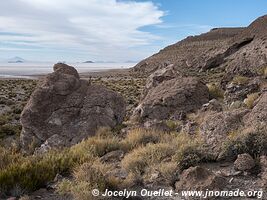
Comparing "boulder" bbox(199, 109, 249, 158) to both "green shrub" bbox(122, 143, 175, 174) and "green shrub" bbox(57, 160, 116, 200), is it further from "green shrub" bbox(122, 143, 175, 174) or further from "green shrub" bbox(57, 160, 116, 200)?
"green shrub" bbox(57, 160, 116, 200)

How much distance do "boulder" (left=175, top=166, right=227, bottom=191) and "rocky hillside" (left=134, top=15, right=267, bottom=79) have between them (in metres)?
15.9

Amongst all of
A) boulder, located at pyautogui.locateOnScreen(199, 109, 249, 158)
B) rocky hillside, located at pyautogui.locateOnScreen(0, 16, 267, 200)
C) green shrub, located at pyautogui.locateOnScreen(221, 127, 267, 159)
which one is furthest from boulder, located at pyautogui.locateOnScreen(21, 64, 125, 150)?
green shrub, located at pyautogui.locateOnScreen(221, 127, 267, 159)

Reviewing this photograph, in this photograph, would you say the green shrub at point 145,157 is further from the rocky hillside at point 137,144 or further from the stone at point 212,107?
the stone at point 212,107

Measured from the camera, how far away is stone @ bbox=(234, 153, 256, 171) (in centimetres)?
725

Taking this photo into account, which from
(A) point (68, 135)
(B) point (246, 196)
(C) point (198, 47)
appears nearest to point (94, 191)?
(B) point (246, 196)

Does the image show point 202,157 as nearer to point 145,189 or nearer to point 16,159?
point 145,189

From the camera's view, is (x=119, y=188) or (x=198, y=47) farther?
(x=198, y=47)

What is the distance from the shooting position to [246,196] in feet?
20.8

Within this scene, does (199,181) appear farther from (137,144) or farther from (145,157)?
(137,144)

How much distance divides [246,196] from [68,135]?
8659 mm

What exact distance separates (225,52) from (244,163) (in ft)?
192

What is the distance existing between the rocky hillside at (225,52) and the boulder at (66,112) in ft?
31.9

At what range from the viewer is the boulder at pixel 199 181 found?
640 cm

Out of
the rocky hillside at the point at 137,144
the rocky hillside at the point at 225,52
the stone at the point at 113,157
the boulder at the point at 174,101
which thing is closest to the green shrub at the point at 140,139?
the rocky hillside at the point at 137,144
